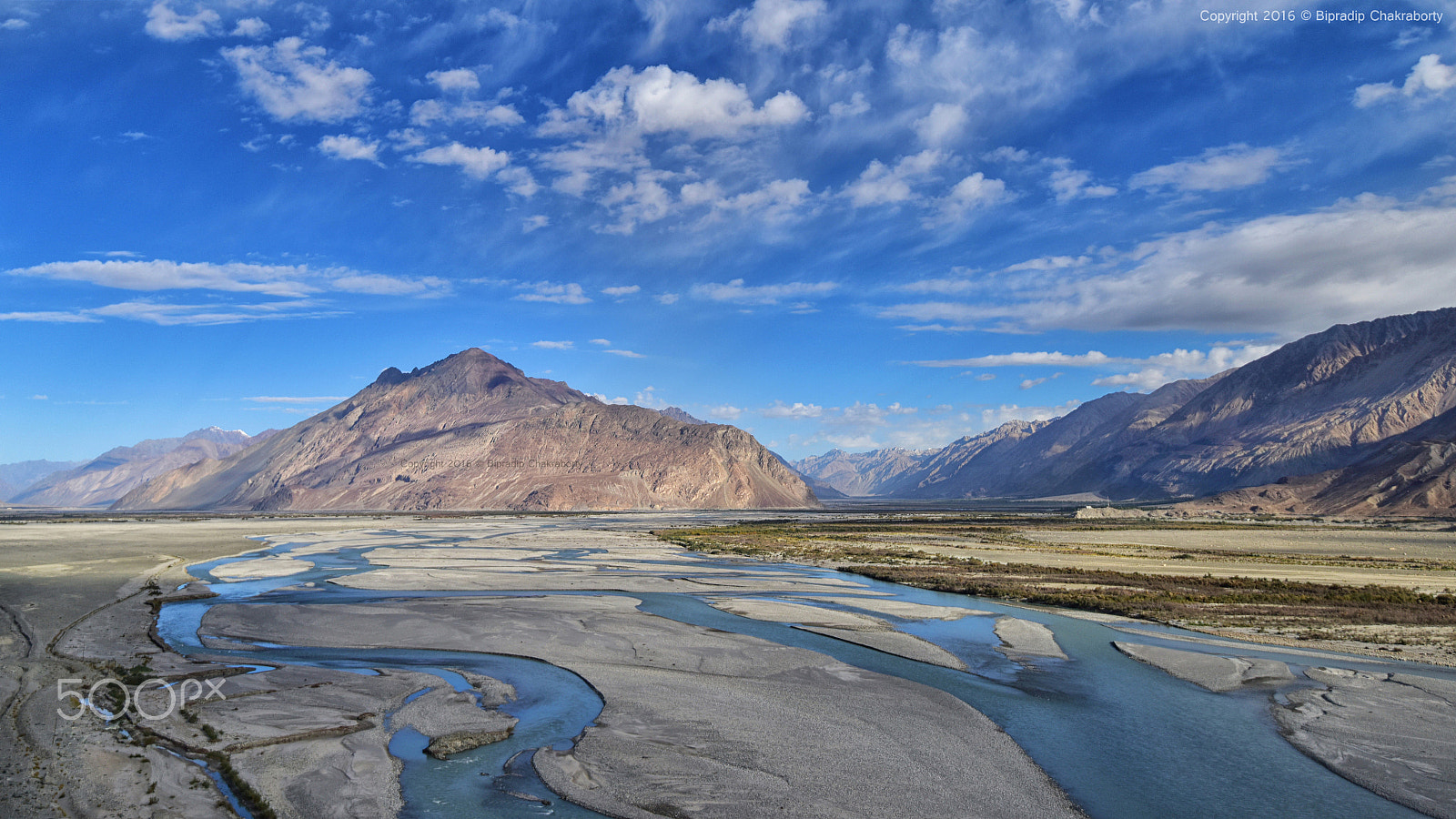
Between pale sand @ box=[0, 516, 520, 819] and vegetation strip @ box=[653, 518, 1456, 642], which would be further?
vegetation strip @ box=[653, 518, 1456, 642]

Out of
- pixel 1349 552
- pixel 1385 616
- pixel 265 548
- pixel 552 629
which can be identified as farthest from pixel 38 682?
pixel 1349 552

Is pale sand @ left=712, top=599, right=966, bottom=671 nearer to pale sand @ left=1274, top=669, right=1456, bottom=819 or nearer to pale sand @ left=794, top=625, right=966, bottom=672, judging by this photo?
pale sand @ left=794, top=625, right=966, bottom=672

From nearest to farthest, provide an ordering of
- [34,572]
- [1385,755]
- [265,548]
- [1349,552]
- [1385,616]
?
1. [1385,755]
2. [1385,616]
3. [34,572]
4. [1349,552]
5. [265,548]

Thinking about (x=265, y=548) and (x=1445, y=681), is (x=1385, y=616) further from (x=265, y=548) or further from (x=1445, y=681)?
(x=265, y=548)

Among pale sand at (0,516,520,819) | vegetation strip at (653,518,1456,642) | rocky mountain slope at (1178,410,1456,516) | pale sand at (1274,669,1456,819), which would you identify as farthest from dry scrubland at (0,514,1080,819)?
rocky mountain slope at (1178,410,1456,516)

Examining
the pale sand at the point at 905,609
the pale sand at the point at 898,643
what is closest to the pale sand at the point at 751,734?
the pale sand at the point at 898,643

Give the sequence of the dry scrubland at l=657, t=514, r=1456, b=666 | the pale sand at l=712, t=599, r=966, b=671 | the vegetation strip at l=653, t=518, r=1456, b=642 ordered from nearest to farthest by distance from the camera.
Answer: the pale sand at l=712, t=599, r=966, b=671
the dry scrubland at l=657, t=514, r=1456, b=666
the vegetation strip at l=653, t=518, r=1456, b=642

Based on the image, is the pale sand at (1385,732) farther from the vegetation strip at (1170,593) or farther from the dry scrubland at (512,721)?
the vegetation strip at (1170,593)

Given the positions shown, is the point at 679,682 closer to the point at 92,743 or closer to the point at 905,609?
the point at 92,743
